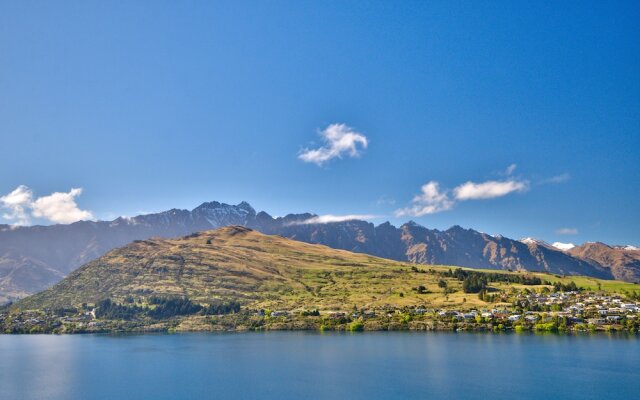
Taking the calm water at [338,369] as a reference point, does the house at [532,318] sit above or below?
above

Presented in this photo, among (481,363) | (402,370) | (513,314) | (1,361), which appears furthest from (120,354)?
(513,314)

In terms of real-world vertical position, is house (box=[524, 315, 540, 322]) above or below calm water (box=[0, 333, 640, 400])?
above

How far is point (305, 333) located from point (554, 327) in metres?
88.5

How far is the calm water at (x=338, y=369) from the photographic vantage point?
3669 inches

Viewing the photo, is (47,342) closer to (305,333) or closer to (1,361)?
(1,361)

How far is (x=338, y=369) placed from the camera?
112 metres

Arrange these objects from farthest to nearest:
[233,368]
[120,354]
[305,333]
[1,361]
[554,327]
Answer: [305,333], [554,327], [120,354], [1,361], [233,368]

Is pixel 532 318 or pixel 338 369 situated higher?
pixel 532 318

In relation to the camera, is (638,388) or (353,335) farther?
(353,335)

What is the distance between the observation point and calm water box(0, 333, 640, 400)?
93188mm

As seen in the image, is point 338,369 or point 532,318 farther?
point 532,318

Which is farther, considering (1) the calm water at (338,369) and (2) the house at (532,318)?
(2) the house at (532,318)

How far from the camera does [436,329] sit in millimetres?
190625

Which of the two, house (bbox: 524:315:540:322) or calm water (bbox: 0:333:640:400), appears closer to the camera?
calm water (bbox: 0:333:640:400)
